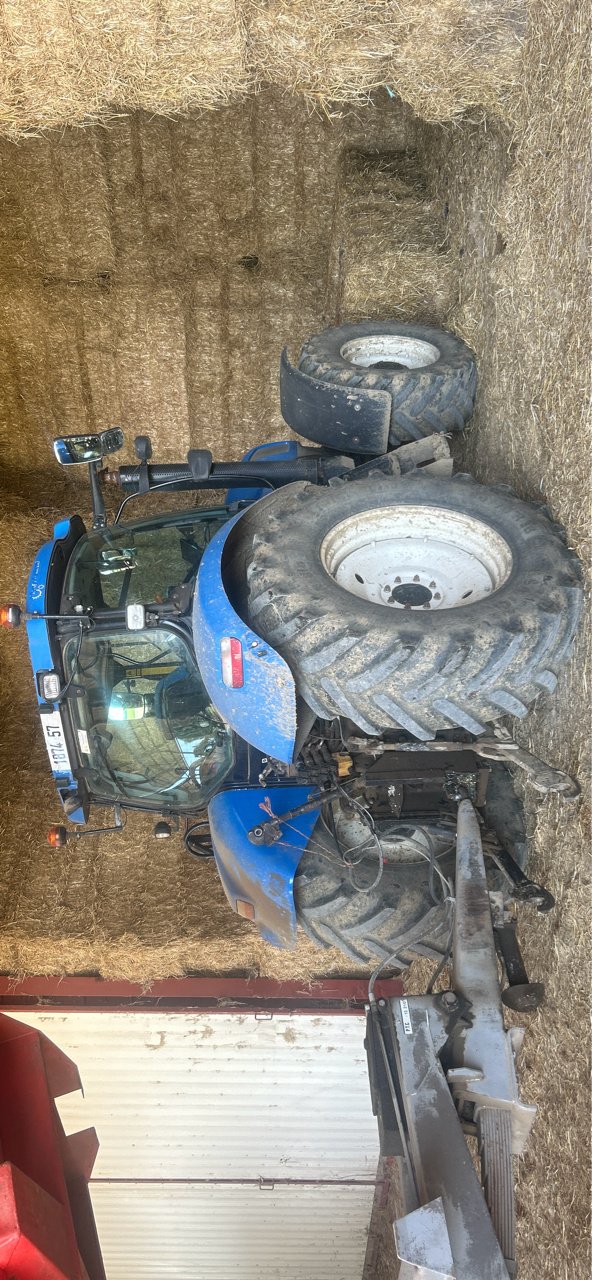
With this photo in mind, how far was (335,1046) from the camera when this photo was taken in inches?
191

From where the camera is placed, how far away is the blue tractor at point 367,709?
233 centimetres

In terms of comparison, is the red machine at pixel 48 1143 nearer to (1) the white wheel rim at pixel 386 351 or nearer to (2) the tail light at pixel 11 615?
(2) the tail light at pixel 11 615

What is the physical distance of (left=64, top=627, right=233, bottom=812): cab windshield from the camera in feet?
10.3

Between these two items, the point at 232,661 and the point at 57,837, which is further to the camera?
the point at 57,837

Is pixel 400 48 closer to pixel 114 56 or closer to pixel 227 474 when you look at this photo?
pixel 114 56

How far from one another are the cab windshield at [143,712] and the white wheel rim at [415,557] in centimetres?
71

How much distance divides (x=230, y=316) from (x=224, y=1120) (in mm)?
5137

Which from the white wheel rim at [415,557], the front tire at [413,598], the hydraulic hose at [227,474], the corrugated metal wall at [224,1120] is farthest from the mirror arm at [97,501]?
the corrugated metal wall at [224,1120]

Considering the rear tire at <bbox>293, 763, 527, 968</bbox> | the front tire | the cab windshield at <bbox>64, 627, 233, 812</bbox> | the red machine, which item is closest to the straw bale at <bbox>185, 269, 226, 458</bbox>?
Result: the front tire

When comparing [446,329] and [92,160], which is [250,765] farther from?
[92,160]

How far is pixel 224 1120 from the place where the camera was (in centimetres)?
495

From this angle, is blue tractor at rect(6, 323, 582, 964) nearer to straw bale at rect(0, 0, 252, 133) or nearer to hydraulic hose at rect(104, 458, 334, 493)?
hydraulic hose at rect(104, 458, 334, 493)

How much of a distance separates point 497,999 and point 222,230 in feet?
16.1

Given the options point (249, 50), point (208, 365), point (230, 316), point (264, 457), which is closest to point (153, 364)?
point (208, 365)
